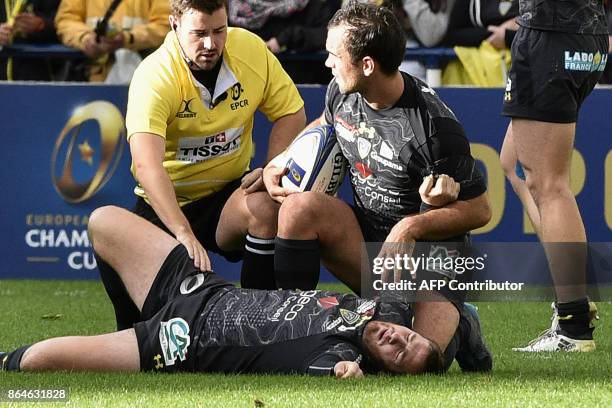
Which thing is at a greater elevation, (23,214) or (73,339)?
(73,339)

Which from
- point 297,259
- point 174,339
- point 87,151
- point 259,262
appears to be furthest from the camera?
point 87,151

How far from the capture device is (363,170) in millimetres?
6102

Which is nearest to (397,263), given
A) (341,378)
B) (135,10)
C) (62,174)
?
(341,378)

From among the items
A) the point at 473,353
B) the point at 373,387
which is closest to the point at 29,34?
the point at 473,353

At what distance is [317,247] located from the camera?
6.07 m

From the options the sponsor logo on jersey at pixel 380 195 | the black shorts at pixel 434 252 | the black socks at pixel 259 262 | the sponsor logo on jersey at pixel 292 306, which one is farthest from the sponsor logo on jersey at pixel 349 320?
the black socks at pixel 259 262

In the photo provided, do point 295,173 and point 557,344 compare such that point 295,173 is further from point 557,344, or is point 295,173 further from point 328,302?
point 557,344

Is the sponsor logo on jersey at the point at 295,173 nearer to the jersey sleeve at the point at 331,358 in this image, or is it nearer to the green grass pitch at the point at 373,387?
the green grass pitch at the point at 373,387

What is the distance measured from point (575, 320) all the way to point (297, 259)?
1.23 metres

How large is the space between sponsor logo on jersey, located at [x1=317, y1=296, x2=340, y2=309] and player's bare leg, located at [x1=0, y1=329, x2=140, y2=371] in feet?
2.30

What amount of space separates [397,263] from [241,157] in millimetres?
1437

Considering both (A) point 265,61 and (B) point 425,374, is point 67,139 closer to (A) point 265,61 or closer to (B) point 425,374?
(A) point 265,61

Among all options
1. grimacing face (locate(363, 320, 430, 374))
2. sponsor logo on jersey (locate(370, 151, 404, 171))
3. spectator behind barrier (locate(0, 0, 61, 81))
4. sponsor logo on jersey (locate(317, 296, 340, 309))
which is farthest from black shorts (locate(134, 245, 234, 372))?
spectator behind barrier (locate(0, 0, 61, 81))

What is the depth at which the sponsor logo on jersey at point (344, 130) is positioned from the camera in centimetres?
614
